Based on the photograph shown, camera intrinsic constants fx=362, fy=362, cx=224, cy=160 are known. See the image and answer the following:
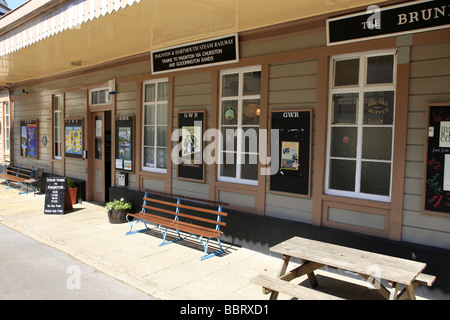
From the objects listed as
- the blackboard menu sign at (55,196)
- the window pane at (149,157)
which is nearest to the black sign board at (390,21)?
the window pane at (149,157)

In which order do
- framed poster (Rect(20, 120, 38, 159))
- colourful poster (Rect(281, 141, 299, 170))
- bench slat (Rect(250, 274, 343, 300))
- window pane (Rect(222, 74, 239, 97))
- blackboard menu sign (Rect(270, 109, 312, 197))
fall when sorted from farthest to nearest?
framed poster (Rect(20, 120, 38, 159)) → window pane (Rect(222, 74, 239, 97)) → colourful poster (Rect(281, 141, 299, 170)) → blackboard menu sign (Rect(270, 109, 312, 197)) → bench slat (Rect(250, 274, 343, 300))

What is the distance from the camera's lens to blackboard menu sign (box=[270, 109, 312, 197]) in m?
4.97

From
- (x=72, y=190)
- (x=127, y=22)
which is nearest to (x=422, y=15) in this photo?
(x=127, y=22)

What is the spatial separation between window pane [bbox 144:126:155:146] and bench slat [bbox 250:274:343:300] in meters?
4.64

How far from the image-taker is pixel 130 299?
155 inches

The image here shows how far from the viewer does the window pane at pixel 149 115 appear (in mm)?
7407

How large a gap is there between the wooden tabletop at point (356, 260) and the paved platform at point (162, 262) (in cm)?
60

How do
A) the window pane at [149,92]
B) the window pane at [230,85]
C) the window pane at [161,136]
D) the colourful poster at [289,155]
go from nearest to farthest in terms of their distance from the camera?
the colourful poster at [289,155]
the window pane at [230,85]
the window pane at [161,136]
the window pane at [149,92]

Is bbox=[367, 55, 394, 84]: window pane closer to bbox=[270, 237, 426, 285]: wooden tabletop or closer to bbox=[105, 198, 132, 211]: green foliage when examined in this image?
bbox=[270, 237, 426, 285]: wooden tabletop

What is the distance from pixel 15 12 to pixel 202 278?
5.80m

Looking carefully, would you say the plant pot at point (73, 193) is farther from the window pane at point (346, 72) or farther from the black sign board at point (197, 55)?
the window pane at point (346, 72)

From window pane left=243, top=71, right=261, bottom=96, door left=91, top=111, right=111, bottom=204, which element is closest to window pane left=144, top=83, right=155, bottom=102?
door left=91, top=111, right=111, bottom=204
